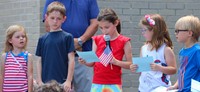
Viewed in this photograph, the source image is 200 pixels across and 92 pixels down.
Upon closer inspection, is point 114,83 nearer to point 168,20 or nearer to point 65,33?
point 65,33

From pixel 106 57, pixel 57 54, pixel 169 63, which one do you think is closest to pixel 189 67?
pixel 169 63

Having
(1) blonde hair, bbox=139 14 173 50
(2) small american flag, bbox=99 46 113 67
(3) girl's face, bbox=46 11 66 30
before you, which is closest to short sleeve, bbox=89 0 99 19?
(3) girl's face, bbox=46 11 66 30

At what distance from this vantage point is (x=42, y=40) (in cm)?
757

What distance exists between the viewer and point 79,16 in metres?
7.90

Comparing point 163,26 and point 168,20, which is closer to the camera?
point 163,26

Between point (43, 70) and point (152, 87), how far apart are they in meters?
1.37

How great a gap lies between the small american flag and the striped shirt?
1.10 m

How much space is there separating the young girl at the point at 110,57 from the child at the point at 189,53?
881mm

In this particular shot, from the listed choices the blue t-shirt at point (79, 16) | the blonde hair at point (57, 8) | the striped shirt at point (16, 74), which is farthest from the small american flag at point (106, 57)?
the striped shirt at point (16, 74)

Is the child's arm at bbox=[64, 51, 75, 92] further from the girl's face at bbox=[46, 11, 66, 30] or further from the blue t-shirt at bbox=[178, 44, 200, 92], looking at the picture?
the blue t-shirt at bbox=[178, 44, 200, 92]

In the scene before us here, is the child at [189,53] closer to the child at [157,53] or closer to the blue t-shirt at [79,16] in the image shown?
the child at [157,53]

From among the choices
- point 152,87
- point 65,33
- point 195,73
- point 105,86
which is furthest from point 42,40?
point 195,73

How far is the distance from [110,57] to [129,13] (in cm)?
279

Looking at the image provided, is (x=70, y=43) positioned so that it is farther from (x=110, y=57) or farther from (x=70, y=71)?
(x=110, y=57)
